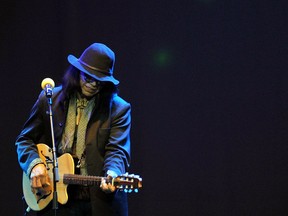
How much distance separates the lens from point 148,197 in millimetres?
4285

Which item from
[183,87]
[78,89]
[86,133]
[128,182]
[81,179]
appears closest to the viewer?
[128,182]

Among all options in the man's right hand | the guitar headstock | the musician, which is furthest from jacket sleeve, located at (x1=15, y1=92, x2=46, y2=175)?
the guitar headstock

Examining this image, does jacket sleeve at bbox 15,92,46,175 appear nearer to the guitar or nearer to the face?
the guitar

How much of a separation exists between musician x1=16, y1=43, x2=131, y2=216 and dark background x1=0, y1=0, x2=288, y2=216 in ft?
4.16

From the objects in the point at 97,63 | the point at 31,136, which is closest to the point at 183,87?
the point at 97,63

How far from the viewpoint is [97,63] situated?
296 cm

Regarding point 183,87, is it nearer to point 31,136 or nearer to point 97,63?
point 97,63

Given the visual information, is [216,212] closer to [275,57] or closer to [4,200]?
[275,57]

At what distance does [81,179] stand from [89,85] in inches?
23.3

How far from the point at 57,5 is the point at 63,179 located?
2.11m

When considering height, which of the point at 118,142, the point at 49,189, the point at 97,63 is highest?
the point at 97,63

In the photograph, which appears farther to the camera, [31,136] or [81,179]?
[31,136]

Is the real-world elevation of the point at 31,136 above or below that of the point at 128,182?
above

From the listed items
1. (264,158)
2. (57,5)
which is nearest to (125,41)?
(57,5)
